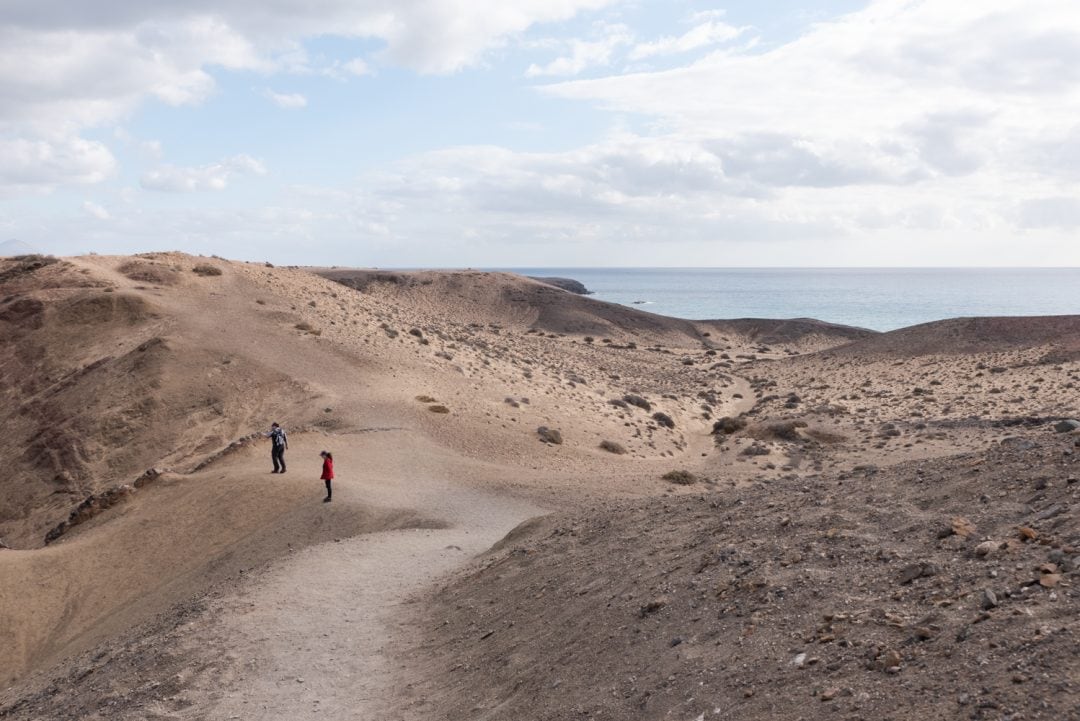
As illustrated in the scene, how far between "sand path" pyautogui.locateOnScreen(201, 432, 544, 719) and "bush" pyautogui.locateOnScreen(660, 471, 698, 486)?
4.10m

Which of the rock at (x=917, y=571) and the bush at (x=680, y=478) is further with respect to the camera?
the bush at (x=680, y=478)

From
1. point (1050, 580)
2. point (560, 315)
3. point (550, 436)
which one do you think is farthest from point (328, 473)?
point (560, 315)

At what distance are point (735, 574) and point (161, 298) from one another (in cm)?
3318

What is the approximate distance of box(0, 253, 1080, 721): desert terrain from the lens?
735 centimetres

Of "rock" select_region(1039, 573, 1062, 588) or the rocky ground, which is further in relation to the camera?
"rock" select_region(1039, 573, 1062, 588)

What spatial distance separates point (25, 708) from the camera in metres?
12.7

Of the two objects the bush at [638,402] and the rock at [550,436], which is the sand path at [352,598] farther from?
the bush at [638,402]

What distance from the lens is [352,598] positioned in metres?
14.0

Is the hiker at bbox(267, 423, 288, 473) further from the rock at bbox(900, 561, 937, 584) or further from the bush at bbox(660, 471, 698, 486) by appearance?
the rock at bbox(900, 561, 937, 584)

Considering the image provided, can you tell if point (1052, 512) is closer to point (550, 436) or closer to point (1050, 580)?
point (1050, 580)

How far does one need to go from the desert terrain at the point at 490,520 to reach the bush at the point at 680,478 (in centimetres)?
16

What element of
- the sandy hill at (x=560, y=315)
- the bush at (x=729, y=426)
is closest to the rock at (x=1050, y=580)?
the bush at (x=729, y=426)

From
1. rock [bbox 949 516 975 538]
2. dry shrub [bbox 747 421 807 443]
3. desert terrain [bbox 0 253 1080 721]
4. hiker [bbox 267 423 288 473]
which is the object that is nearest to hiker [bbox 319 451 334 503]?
desert terrain [bbox 0 253 1080 721]

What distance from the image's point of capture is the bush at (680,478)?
22125 mm
